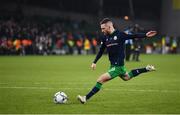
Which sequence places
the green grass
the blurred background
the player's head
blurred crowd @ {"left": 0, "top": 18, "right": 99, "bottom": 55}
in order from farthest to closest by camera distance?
the blurred background → blurred crowd @ {"left": 0, "top": 18, "right": 99, "bottom": 55} → the player's head → the green grass

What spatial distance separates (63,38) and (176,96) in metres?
36.0

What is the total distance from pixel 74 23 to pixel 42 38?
7857 millimetres

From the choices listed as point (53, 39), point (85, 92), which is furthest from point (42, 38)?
point (85, 92)

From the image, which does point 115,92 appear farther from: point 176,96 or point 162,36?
point 162,36

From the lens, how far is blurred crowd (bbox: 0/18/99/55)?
48438mm

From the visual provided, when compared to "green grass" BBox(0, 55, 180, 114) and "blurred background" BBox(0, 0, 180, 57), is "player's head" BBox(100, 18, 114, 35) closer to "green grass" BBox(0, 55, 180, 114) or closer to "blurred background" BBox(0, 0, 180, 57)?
"green grass" BBox(0, 55, 180, 114)

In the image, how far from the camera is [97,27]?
187ft

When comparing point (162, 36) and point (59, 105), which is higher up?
point (59, 105)

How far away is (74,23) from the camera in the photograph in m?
57.1

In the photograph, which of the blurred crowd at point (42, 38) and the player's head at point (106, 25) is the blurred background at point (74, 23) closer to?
the blurred crowd at point (42, 38)

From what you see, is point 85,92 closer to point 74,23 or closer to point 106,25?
point 106,25

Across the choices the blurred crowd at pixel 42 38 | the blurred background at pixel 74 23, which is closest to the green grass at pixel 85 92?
the blurred crowd at pixel 42 38

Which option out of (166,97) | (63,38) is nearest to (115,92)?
(166,97)

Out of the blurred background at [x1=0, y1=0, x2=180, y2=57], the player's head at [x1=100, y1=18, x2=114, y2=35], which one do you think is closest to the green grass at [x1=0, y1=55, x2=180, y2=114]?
the player's head at [x1=100, y1=18, x2=114, y2=35]
